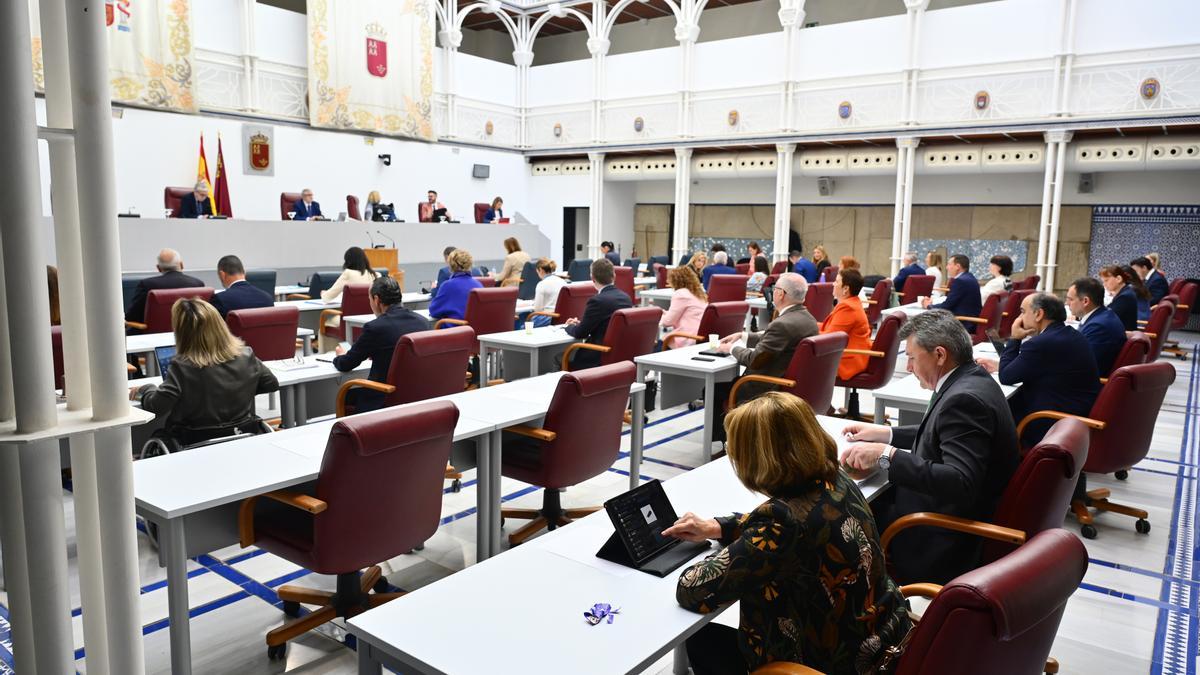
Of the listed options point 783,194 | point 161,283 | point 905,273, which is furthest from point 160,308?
point 783,194

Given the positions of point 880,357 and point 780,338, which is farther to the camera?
point 880,357

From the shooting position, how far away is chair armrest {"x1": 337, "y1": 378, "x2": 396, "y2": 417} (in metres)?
4.34

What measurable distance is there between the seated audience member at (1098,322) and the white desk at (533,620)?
414 centimetres

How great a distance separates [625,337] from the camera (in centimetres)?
586

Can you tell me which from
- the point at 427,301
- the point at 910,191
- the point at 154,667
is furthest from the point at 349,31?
the point at 154,667

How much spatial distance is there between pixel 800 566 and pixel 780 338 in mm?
3222

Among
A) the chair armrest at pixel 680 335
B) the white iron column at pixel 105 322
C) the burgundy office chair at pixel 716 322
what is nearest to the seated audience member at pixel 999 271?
the burgundy office chair at pixel 716 322

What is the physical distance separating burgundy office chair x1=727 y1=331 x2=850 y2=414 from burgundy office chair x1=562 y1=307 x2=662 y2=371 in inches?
43.5

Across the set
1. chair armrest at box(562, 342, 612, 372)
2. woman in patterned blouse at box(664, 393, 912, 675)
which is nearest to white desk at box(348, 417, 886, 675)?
woman in patterned blouse at box(664, 393, 912, 675)

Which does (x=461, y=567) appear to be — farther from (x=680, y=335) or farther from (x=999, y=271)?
(x=999, y=271)

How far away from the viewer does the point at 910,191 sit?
1391 cm

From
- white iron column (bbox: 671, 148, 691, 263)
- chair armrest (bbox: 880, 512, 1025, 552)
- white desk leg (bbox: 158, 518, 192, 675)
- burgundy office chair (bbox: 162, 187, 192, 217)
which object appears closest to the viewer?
white desk leg (bbox: 158, 518, 192, 675)

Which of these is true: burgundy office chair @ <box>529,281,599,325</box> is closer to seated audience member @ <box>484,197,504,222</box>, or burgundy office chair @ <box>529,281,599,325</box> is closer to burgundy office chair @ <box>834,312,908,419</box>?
burgundy office chair @ <box>834,312,908,419</box>

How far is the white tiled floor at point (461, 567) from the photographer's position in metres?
2.90
